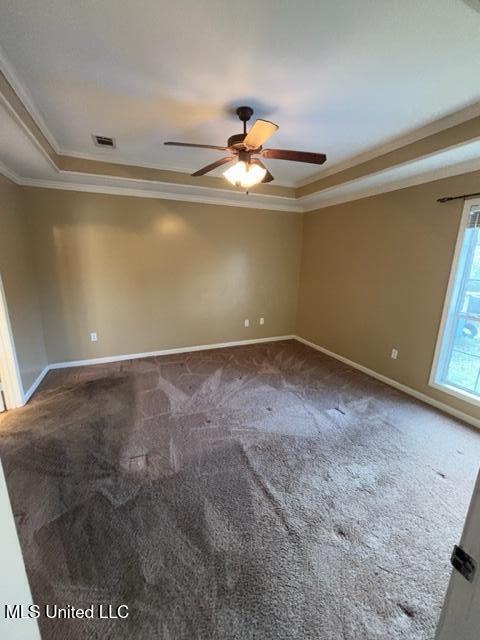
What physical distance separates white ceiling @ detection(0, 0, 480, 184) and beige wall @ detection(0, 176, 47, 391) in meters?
0.99

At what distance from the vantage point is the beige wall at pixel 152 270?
347 cm

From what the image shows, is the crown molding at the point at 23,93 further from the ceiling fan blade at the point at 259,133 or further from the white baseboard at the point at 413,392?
the white baseboard at the point at 413,392

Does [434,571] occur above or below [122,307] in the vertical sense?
below

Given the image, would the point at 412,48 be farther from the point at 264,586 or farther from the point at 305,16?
the point at 264,586

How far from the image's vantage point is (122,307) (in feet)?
12.8

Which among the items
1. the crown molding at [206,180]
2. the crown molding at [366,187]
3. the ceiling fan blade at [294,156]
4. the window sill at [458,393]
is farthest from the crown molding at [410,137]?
the window sill at [458,393]

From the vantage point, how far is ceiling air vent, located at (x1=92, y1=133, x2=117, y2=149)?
2646mm

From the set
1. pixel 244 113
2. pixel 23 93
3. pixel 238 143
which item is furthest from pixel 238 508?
pixel 23 93

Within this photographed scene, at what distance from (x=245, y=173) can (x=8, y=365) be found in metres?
2.88

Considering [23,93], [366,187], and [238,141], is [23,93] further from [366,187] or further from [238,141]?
[366,187]

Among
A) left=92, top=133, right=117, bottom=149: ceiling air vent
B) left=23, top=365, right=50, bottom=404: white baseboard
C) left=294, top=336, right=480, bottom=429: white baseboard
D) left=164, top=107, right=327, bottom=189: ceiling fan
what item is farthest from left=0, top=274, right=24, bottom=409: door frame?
left=294, top=336, right=480, bottom=429: white baseboard

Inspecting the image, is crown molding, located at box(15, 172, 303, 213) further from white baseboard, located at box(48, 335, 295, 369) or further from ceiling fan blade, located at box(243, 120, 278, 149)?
white baseboard, located at box(48, 335, 295, 369)

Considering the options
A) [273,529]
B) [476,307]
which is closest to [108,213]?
[273,529]

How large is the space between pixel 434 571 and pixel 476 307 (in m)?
2.33
